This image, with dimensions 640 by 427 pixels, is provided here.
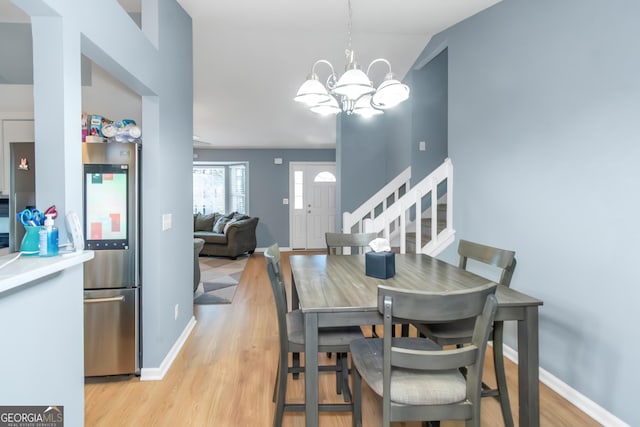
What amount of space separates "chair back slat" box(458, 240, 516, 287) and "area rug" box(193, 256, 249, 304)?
2.88 m

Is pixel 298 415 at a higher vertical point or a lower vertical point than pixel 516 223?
lower

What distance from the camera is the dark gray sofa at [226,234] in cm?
704

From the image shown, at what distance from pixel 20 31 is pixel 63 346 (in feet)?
10.2

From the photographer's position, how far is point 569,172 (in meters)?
2.20

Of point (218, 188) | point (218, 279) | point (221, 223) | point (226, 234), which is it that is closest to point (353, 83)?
point (218, 279)

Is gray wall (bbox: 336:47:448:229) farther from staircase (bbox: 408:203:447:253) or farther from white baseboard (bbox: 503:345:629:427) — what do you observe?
white baseboard (bbox: 503:345:629:427)

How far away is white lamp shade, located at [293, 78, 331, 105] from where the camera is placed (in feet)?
7.08

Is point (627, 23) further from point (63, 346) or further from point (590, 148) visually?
point (63, 346)

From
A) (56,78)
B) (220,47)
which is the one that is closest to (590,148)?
(56,78)

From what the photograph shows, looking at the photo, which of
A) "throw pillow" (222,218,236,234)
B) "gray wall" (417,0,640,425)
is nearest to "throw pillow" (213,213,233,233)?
"throw pillow" (222,218,236,234)

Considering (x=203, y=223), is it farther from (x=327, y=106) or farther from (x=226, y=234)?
(x=327, y=106)

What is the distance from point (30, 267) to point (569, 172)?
2688 mm

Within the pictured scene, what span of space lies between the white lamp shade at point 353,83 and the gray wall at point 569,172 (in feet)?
4.08

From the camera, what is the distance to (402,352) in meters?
1.29
